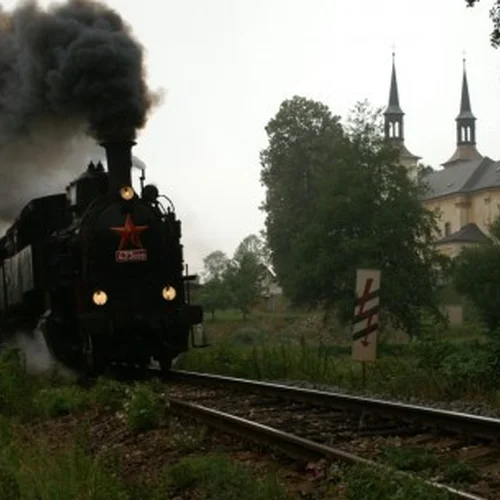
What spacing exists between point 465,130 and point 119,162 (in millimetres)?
130226

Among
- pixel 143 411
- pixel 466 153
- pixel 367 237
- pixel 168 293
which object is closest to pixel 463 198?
pixel 466 153

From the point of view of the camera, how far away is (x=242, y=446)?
8.23 metres

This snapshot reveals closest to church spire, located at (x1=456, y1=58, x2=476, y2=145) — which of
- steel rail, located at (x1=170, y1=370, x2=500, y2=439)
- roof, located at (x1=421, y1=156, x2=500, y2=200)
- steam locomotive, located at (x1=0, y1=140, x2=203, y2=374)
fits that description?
roof, located at (x1=421, y1=156, x2=500, y2=200)

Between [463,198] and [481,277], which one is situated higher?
[463,198]

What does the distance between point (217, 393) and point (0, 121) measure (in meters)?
8.85

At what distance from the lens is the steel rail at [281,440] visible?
236 inches

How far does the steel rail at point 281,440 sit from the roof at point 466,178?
103 m

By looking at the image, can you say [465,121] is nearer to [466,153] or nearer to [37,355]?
[466,153]

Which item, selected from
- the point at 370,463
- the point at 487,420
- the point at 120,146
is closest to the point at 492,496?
the point at 370,463

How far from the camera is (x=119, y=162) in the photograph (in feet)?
49.7

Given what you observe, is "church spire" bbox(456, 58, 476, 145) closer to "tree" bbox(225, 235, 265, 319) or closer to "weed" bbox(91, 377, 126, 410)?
"tree" bbox(225, 235, 265, 319)

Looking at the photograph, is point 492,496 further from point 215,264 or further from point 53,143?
point 215,264

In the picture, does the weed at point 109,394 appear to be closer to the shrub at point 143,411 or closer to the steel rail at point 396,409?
the shrub at point 143,411

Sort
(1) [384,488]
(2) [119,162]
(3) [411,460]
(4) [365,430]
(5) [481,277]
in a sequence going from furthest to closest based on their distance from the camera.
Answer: (5) [481,277], (2) [119,162], (4) [365,430], (3) [411,460], (1) [384,488]
